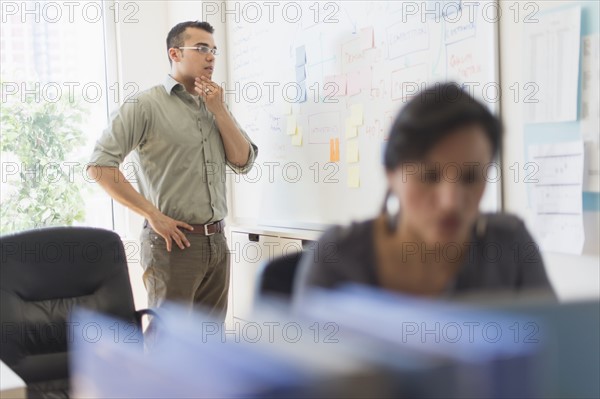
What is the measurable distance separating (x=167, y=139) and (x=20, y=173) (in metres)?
1.36

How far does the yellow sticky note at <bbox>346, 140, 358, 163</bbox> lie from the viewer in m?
2.86

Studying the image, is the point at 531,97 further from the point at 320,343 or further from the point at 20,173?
the point at 20,173

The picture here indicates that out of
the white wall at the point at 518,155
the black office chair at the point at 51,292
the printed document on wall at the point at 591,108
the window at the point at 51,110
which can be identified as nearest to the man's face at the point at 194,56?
the black office chair at the point at 51,292

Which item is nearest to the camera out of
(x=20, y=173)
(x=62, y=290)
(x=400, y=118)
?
(x=400, y=118)

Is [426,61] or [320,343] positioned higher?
[426,61]

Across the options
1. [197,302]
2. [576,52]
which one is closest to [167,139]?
[197,302]

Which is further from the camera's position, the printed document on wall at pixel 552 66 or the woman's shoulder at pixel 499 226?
the printed document on wall at pixel 552 66

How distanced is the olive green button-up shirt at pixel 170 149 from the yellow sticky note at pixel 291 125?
44 cm

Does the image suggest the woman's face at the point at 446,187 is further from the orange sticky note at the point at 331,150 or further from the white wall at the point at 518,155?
the orange sticky note at the point at 331,150

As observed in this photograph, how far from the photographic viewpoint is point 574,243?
6.31 ft

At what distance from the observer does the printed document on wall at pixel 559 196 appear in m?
1.91

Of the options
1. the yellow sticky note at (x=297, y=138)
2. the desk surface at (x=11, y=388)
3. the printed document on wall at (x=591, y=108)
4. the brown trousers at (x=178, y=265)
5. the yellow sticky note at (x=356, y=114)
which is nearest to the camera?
the desk surface at (x=11, y=388)

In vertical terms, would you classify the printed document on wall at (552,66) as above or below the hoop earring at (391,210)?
above

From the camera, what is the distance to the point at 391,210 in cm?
50
